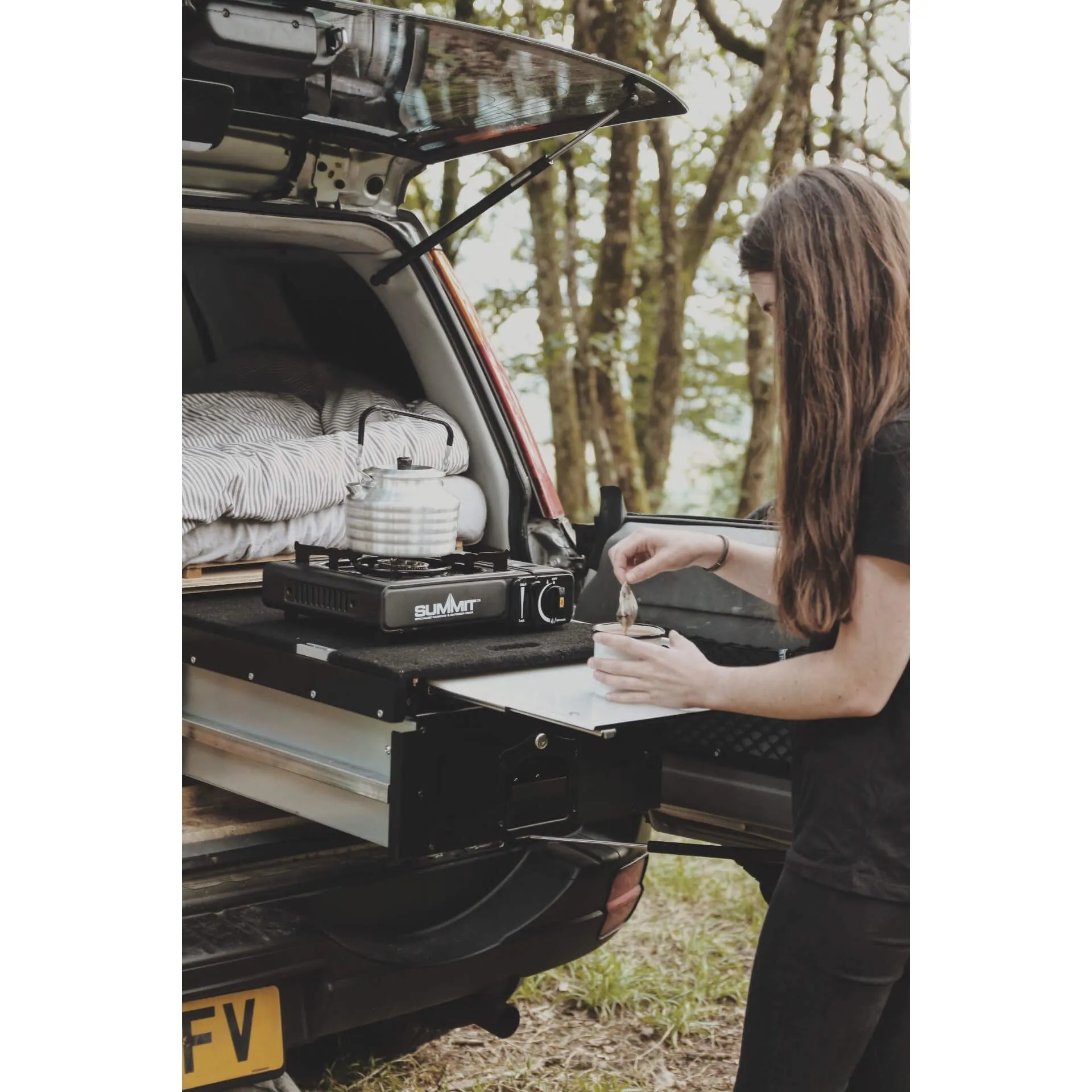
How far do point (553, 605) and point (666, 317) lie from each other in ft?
22.0

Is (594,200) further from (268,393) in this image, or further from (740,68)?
(268,393)

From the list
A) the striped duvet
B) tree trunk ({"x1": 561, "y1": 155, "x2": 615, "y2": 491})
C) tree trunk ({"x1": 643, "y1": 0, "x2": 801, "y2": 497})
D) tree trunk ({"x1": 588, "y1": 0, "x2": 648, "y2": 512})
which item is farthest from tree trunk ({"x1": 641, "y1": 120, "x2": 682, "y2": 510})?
the striped duvet

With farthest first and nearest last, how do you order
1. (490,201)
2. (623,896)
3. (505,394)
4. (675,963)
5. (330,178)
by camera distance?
(675,963) → (505,394) → (330,178) → (490,201) → (623,896)

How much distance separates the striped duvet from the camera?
276cm

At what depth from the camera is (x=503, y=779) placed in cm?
210

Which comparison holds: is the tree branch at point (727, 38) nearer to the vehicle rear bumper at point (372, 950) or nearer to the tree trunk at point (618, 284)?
the tree trunk at point (618, 284)

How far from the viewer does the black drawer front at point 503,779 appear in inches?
78.7

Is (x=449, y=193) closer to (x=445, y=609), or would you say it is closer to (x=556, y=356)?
(x=556, y=356)

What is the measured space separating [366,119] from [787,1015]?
2.03 m

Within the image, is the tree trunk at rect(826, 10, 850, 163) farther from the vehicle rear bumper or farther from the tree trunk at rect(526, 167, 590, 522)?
the vehicle rear bumper

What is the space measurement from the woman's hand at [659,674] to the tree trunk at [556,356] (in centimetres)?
659

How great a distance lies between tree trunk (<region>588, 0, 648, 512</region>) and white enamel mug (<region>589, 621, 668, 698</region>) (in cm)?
601

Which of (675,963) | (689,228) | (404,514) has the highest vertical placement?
(689,228)

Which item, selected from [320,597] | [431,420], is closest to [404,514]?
[320,597]
